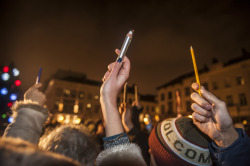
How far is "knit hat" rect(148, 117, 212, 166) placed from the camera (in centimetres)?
168

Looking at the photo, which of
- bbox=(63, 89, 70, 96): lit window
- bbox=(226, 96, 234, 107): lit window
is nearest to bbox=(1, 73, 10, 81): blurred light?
bbox=(226, 96, 234, 107): lit window

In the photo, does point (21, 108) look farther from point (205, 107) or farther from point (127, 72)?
point (205, 107)

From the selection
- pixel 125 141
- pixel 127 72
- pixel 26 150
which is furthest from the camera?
pixel 127 72

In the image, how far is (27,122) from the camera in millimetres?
1380

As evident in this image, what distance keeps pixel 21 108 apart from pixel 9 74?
7701 millimetres

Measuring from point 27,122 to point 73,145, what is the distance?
481mm

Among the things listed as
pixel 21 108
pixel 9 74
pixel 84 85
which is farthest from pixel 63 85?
pixel 21 108

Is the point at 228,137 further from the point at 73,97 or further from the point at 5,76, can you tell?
the point at 73,97

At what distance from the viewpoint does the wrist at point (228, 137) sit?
1.39 m

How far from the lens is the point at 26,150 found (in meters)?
0.61

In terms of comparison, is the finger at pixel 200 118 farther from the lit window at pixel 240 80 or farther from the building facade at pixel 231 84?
the lit window at pixel 240 80

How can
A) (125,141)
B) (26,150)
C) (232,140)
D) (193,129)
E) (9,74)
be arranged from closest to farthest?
1. (26,150)
2. (125,141)
3. (232,140)
4. (193,129)
5. (9,74)

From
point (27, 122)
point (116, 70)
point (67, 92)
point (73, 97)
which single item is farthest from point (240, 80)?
point (67, 92)

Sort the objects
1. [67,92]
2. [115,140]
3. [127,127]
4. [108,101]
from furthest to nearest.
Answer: [67,92], [127,127], [108,101], [115,140]
